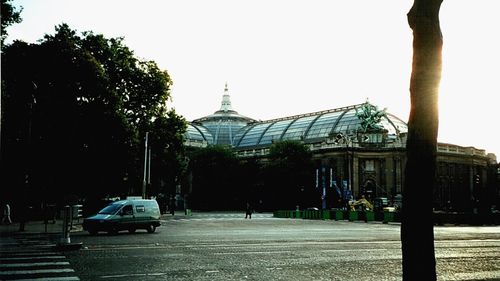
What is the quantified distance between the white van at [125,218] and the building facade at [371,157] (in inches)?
2319

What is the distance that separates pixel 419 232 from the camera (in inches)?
Result: 272

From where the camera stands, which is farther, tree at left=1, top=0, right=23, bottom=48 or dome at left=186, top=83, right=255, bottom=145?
dome at left=186, top=83, right=255, bottom=145

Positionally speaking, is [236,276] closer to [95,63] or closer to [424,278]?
[424,278]

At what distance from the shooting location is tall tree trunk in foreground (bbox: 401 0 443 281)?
6.91 metres

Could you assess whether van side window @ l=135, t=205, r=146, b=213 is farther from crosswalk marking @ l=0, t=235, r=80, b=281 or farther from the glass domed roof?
the glass domed roof

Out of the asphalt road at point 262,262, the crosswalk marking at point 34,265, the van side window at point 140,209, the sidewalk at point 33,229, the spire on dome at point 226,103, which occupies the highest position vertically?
the spire on dome at point 226,103

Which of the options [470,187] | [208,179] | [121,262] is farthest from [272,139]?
[121,262]

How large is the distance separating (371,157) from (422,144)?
316ft

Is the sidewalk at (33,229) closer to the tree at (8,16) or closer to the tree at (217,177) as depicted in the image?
the tree at (8,16)

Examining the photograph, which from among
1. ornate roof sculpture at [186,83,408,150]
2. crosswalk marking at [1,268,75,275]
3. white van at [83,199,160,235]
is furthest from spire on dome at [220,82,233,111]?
crosswalk marking at [1,268,75,275]

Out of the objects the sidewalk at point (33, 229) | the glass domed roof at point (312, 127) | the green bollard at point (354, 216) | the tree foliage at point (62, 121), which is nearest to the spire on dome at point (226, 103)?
the glass domed roof at point (312, 127)

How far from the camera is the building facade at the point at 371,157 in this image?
326 ft

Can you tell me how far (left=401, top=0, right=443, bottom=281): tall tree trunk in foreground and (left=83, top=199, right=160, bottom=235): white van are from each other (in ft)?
82.5

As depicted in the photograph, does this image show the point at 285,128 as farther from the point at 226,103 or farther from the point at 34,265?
the point at 34,265
